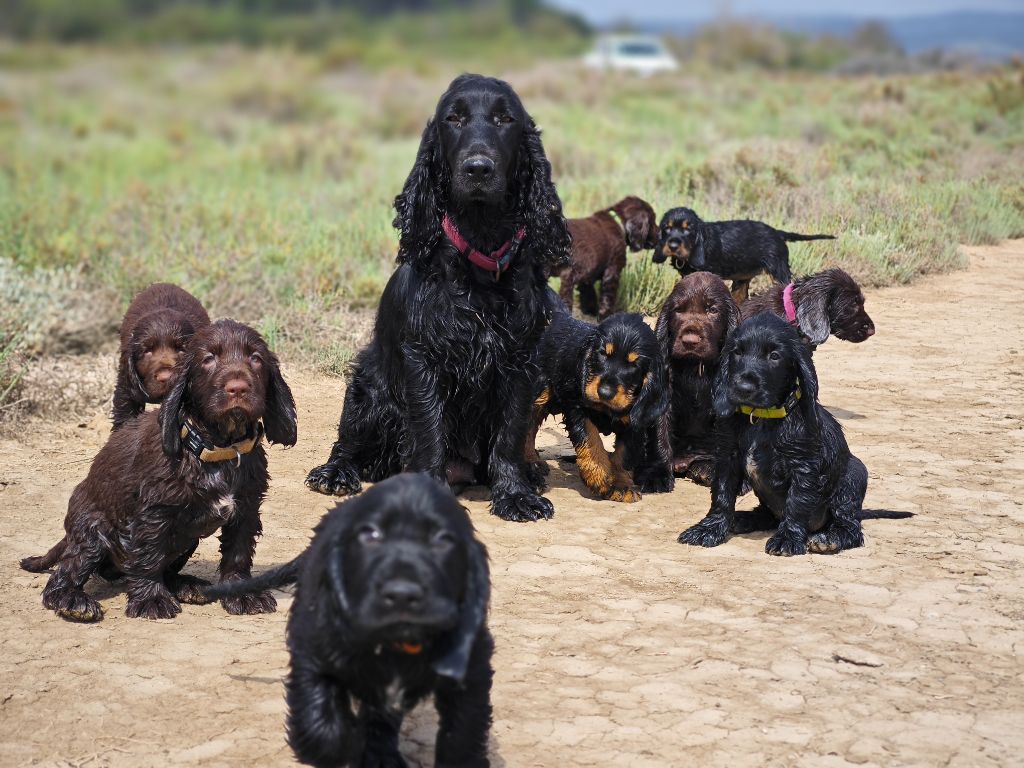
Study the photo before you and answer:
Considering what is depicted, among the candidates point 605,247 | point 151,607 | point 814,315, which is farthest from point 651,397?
point 605,247

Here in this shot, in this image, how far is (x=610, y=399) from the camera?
6.79m

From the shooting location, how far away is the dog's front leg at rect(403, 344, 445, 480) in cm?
679

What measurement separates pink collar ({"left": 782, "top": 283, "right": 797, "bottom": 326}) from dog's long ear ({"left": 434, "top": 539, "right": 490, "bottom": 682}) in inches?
195

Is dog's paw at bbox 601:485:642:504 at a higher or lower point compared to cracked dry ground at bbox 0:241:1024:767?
lower

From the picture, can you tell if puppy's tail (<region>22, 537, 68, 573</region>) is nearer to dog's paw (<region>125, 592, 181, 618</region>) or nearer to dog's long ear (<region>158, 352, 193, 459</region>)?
dog's paw (<region>125, 592, 181, 618</region>)

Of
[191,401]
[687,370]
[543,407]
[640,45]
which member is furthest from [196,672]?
[640,45]

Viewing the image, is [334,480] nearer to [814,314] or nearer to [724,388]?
[724,388]

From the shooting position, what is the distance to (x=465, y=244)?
672 cm

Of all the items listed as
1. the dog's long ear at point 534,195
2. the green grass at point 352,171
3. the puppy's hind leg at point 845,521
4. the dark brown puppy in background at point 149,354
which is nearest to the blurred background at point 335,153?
the green grass at point 352,171

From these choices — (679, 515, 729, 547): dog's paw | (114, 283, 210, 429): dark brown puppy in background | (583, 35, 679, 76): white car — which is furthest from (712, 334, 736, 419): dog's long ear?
(583, 35, 679, 76): white car

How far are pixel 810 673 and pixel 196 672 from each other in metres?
2.23

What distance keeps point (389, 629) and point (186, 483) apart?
203 cm

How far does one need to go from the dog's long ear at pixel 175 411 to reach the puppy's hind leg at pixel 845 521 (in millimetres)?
2919

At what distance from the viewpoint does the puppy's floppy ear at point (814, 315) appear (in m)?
8.26
